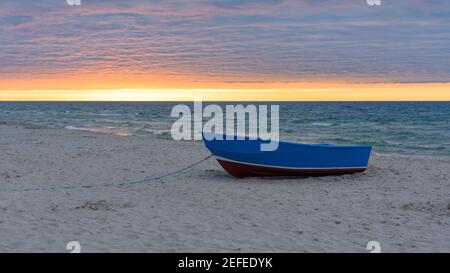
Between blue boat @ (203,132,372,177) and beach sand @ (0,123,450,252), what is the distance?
0.30 meters

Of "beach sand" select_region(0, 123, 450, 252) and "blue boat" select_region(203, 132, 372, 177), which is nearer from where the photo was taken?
"beach sand" select_region(0, 123, 450, 252)

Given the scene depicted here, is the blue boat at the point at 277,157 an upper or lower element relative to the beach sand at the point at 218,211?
upper

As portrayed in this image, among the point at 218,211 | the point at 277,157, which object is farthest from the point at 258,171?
the point at 218,211

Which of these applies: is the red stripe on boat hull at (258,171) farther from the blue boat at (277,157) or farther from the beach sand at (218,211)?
the beach sand at (218,211)

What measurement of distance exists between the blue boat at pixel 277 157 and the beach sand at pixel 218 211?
0.98 ft

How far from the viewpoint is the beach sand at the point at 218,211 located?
24.1 feet

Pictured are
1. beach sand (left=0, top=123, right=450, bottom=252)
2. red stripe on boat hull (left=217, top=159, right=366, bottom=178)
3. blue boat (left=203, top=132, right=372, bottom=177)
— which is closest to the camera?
beach sand (left=0, top=123, right=450, bottom=252)

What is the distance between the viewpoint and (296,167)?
13.4 meters

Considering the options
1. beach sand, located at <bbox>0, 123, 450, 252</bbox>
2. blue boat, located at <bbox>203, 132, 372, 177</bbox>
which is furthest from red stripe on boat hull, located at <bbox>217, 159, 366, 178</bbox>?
beach sand, located at <bbox>0, 123, 450, 252</bbox>

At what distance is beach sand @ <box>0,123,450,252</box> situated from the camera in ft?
24.1

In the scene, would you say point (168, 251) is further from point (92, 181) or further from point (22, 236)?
point (92, 181)

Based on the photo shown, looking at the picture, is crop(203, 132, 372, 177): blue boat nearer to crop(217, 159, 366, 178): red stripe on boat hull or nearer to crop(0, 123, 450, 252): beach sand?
crop(217, 159, 366, 178): red stripe on boat hull

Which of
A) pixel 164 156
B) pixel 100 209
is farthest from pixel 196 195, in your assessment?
pixel 164 156

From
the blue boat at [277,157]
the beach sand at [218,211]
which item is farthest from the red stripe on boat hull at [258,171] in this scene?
the beach sand at [218,211]
